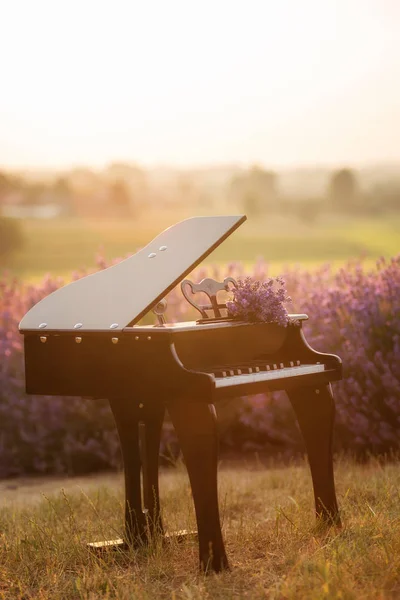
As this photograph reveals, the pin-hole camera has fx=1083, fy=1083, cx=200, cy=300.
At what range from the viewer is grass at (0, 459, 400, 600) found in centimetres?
479

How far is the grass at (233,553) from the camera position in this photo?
189 inches

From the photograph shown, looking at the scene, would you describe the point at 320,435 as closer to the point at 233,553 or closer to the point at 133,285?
the point at 233,553

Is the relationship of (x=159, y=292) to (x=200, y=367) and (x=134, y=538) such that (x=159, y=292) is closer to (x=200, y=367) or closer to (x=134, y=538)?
(x=200, y=367)

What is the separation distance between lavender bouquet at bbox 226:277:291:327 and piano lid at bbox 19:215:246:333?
307 millimetres

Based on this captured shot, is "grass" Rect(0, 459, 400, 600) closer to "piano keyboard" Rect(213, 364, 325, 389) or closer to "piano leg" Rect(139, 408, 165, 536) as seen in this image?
"piano leg" Rect(139, 408, 165, 536)

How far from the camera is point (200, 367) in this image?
5594mm

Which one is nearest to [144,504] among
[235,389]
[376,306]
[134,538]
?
[134,538]

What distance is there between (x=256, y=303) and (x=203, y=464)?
0.94 m

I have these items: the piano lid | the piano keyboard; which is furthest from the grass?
the piano lid

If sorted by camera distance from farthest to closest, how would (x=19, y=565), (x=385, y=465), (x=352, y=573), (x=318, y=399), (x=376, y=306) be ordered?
1. (x=376, y=306)
2. (x=385, y=465)
3. (x=318, y=399)
4. (x=19, y=565)
5. (x=352, y=573)

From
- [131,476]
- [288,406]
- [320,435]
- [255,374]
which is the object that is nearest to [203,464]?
[255,374]

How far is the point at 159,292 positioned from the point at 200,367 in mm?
639

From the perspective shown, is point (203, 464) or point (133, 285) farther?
point (133, 285)

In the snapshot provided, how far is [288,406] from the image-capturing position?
340 inches
